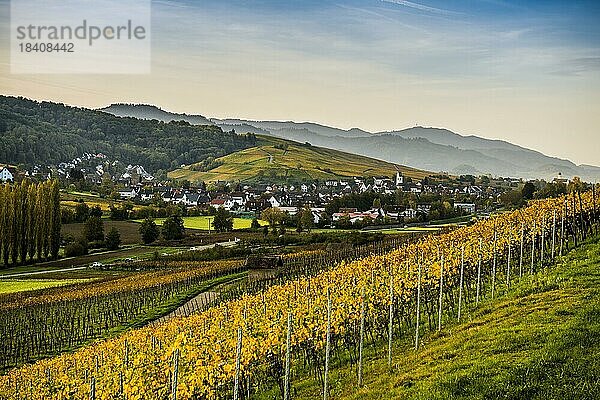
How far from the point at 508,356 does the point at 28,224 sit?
5604 cm

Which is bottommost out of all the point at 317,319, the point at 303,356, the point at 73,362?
the point at 73,362

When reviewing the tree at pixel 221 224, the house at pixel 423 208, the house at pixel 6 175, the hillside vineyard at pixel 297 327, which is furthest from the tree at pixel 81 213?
the hillside vineyard at pixel 297 327

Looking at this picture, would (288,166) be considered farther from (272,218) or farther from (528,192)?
(528,192)

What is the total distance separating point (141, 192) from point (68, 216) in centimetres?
5068

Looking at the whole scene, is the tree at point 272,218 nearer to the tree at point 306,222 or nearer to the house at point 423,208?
the tree at point 306,222

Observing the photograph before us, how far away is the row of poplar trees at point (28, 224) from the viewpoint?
5767 centimetres

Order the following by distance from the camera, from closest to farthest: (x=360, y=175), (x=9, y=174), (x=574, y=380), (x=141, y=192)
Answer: (x=574, y=380) < (x=9, y=174) < (x=141, y=192) < (x=360, y=175)

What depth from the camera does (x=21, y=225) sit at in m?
58.9

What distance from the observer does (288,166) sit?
15350 centimetres

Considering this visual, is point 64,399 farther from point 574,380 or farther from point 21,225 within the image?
point 21,225

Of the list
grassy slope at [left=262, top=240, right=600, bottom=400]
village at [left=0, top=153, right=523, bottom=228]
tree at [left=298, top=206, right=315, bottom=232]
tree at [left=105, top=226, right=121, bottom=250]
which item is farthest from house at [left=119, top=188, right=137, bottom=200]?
grassy slope at [left=262, top=240, right=600, bottom=400]

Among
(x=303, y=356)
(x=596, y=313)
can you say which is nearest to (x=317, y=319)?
(x=303, y=356)

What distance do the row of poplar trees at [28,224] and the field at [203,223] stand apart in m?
18.4

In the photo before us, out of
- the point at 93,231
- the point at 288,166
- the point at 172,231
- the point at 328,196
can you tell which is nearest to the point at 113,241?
the point at 93,231
